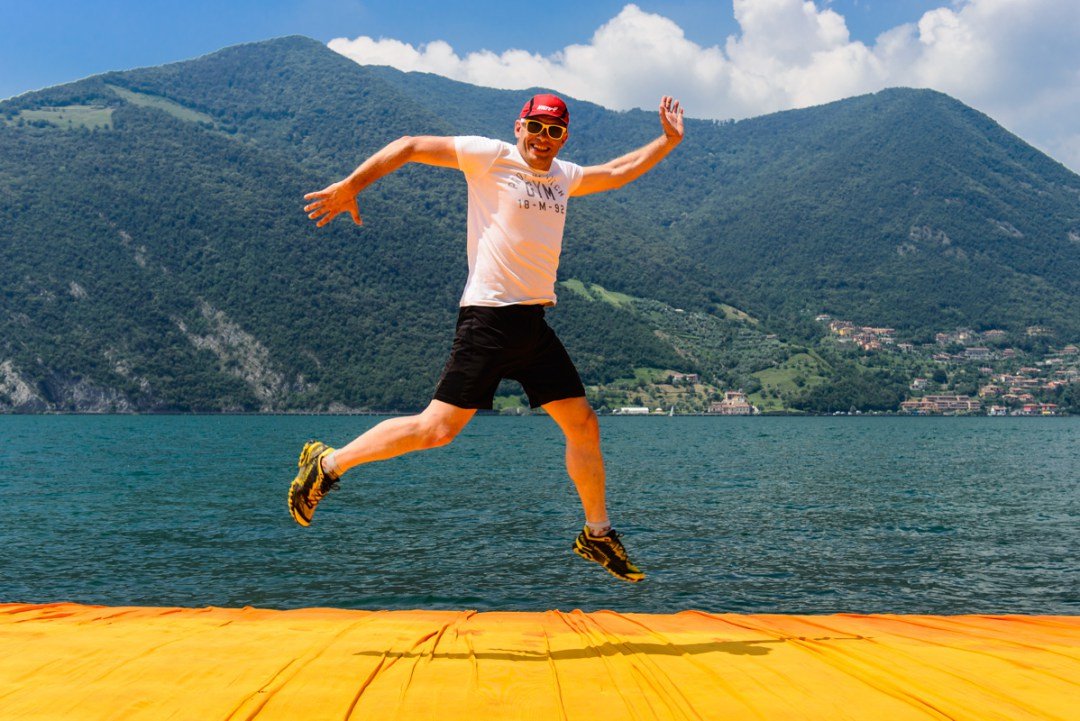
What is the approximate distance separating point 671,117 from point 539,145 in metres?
1.20

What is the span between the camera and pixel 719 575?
13.8 m

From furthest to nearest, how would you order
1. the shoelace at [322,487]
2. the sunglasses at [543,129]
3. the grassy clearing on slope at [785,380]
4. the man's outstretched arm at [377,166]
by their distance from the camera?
the grassy clearing on slope at [785,380] → the shoelace at [322,487] → the sunglasses at [543,129] → the man's outstretched arm at [377,166]

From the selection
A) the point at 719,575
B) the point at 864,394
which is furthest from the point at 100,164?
the point at 719,575

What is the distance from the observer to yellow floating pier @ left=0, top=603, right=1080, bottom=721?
3592 millimetres

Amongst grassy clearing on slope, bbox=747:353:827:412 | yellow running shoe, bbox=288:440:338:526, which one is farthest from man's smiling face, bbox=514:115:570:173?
grassy clearing on slope, bbox=747:353:827:412

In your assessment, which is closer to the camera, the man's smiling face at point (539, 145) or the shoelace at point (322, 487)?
the man's smiling face at point (539, 145)

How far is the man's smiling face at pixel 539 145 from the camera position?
16.6 feet

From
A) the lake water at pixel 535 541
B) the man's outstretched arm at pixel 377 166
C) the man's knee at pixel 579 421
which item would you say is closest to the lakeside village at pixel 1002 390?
the lake water at pixel 535 541

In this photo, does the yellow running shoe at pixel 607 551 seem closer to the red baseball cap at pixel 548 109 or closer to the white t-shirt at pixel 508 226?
the white t-shirt at pixel 508 226

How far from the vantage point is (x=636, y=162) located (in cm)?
565

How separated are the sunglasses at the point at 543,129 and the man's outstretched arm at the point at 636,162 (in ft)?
1.22

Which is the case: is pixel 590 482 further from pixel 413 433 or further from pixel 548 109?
pixel 548 109

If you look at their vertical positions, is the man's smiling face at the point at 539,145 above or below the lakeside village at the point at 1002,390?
below

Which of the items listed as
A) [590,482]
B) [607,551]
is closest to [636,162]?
[590,482]
